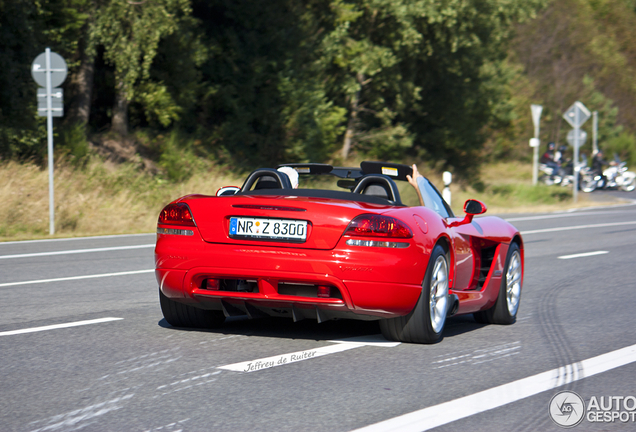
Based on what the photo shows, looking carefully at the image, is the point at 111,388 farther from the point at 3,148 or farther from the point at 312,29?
the point at 312,29

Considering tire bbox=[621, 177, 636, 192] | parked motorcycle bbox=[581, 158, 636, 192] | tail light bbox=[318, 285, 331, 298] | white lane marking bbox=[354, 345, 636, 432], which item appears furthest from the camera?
tire bbox=[621, 177, 636, 192]

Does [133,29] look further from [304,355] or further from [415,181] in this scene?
[304,355]

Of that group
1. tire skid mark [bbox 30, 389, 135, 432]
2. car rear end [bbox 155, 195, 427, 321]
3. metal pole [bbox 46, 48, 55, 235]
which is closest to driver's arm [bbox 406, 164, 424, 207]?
car rear end [bbox 155, 195, 427, 321]

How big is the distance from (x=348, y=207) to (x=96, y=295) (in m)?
3.69

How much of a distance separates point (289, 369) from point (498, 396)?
4.17 ft

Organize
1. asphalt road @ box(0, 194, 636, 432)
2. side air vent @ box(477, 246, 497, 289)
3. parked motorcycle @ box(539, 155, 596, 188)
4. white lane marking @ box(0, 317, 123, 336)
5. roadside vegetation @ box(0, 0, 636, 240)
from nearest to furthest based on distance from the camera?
asphalt road @ box(0, 194, 636, 432) → white lane marking @ box(0, 317, 123, 336) → side air vent @ box(477, 246, 497, 289) → roadside vegetation @ box(0, 0, 636, 240) → parked motorcycle @ box(539, 155, 596, 188)

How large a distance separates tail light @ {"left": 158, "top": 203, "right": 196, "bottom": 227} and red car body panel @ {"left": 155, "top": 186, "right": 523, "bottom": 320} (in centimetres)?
4

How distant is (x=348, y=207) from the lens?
232 inches

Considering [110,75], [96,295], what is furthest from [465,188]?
[96,295]

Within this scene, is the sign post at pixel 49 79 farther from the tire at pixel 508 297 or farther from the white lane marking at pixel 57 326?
the tire at pixel 508 297

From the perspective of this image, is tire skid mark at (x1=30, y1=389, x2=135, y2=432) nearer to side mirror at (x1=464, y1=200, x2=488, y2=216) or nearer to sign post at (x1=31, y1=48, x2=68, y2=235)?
side mirror at (x1=464, y1=200, x2=488, y2=216)

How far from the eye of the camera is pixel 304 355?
575 centimetres

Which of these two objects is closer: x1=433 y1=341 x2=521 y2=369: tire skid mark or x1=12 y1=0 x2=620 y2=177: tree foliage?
x1=433 y1=341 x2=521 y2=369: tire skid mark

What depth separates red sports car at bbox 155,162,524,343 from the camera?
5.78 metres
